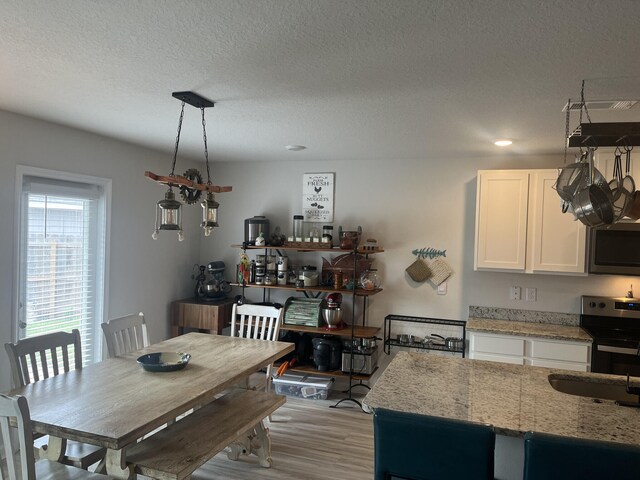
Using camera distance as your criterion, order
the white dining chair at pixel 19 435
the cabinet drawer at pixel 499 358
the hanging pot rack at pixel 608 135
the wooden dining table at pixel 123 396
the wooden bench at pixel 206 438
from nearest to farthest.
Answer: the white dining chair at pixel 19 435 → the wooden dining table at pixel 123 396 → the hanging pot rack at pixel 608 135 → the wooden bench at pixel 206 438 → the cabinet drawer at pixel 499 358

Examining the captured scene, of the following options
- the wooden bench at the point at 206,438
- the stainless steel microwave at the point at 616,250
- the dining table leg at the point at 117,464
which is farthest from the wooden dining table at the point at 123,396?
the stainless steel microwave at the point at 616,250

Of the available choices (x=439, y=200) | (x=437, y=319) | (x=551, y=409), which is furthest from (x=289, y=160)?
(x=551, y=409)

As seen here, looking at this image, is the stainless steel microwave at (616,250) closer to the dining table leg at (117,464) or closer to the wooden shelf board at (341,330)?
the wooden shelf board at (341,330)

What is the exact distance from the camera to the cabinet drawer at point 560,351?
3.61 metres

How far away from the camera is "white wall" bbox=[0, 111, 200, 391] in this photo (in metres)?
3.22

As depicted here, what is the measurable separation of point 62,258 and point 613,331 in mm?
4594

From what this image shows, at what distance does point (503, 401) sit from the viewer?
81.4 inches

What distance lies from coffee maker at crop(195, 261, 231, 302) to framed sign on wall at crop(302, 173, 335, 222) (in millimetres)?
1152

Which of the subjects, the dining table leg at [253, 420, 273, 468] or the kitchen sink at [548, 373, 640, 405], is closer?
the kitchen sink at [548, 373, 640, 405]

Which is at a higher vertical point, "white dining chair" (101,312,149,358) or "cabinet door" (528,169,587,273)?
"cabinet door" (528,169,587,273)

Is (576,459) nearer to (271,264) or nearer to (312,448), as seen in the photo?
(312,448)

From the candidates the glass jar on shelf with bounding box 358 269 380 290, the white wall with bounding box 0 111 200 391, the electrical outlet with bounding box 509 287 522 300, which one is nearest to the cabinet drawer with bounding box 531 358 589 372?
the electrical outlet with bounding box 509 287 522 300

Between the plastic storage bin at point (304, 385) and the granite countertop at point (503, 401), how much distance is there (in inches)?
77.9

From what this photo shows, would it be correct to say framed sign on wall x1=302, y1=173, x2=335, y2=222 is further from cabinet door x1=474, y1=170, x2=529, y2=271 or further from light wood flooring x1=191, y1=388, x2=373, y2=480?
light wood flooring x1=191, y1=388, x2=373, y2=480
